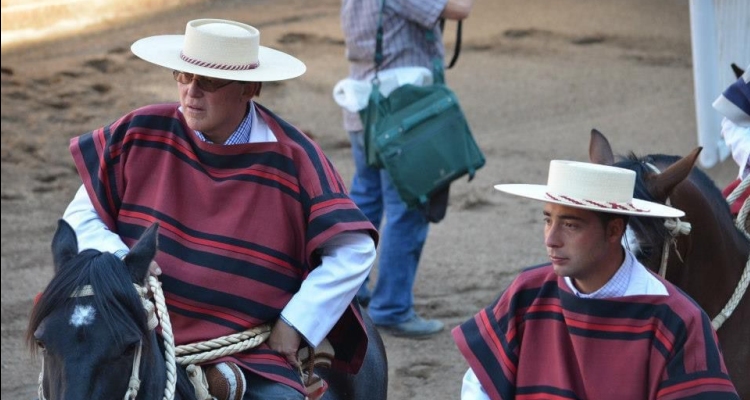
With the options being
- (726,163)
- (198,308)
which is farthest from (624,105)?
(198,308)

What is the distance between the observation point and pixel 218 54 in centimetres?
387

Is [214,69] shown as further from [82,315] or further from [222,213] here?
[82,315]

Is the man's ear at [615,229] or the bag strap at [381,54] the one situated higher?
the man's ear at [615,229]

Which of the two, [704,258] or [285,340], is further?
[704,258]

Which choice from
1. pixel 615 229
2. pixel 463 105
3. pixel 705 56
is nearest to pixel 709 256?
pixel 615 229

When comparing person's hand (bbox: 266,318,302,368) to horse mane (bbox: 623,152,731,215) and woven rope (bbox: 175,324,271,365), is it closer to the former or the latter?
woven rope (bbox: 175,324,271,365)

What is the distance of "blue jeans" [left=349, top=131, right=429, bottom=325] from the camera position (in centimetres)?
675

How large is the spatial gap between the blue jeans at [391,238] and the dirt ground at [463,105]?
0.21 metres

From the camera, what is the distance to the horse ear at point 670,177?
3.84 meters

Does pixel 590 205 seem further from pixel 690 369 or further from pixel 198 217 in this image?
pixel 198 217

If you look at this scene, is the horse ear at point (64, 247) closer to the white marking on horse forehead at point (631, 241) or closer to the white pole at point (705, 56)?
the white marking on horse forehead at point (631, 241)

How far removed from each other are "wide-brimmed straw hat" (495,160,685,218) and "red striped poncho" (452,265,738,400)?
0.24 meters

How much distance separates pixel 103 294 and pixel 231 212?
2.27ft

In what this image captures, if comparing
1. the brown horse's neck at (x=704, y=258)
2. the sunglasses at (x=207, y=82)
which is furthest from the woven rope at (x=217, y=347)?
the brown horse's neck at (x=704, y=258)
